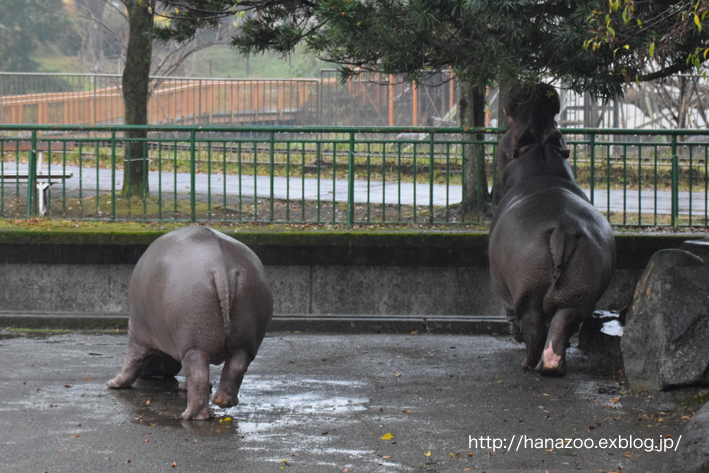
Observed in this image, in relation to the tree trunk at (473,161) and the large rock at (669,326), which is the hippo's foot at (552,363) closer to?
the large rock at (669,326)

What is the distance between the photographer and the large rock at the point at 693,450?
4.16 metres

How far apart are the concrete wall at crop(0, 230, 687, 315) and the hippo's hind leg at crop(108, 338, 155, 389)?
2.93 m

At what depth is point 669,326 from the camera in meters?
5.88

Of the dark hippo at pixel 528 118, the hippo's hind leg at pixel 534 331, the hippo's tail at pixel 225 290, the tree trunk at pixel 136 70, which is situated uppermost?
the tree trunk at pixel 136 70

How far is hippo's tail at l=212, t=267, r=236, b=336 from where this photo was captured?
17.7 ft

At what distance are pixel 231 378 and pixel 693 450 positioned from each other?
9.37 feet

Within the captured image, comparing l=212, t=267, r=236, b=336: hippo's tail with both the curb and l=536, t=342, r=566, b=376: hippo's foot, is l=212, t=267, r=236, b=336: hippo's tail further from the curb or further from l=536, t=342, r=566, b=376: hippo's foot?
the curb

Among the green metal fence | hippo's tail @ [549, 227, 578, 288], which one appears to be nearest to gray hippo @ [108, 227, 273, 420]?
hippo's tail @ [549, 227, 578, 288]

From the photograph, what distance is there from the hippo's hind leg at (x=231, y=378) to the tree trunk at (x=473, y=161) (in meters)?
4.73

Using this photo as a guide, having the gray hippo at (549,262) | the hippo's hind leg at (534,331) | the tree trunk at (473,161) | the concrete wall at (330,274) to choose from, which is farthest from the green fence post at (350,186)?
the hippo's hind leg at (534,331)

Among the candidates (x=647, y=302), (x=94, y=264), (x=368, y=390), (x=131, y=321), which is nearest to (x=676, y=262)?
(x=647, y=302)

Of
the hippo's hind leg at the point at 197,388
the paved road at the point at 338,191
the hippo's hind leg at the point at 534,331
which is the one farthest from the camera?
the paved road at the point at 338,191

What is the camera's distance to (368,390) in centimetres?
Answer: 631

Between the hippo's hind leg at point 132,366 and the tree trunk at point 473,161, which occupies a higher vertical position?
the tree trunk at point 473,161
